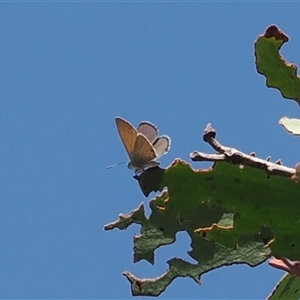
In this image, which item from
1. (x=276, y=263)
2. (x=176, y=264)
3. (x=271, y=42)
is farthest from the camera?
(x=176, y=264)

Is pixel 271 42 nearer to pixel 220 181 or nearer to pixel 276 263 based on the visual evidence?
pixel 220 181

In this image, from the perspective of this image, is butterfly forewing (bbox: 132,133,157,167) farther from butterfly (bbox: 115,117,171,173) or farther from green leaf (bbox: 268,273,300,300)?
green leaf (bbox: 268,273,300,300)

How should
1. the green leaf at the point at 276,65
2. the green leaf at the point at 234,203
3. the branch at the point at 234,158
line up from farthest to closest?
the green leaf at the point at 276,65 < the green leaf at the point at 234,203 < the branch at the point at 234,158

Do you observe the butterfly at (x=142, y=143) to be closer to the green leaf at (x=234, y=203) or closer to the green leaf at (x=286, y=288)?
the green leaf at (x=234, y=203)

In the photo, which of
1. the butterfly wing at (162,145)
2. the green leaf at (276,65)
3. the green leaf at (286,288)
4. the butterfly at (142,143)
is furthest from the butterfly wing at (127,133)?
the green leaf at (286,288)

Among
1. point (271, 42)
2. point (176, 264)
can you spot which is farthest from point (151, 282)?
point (271, 42)
